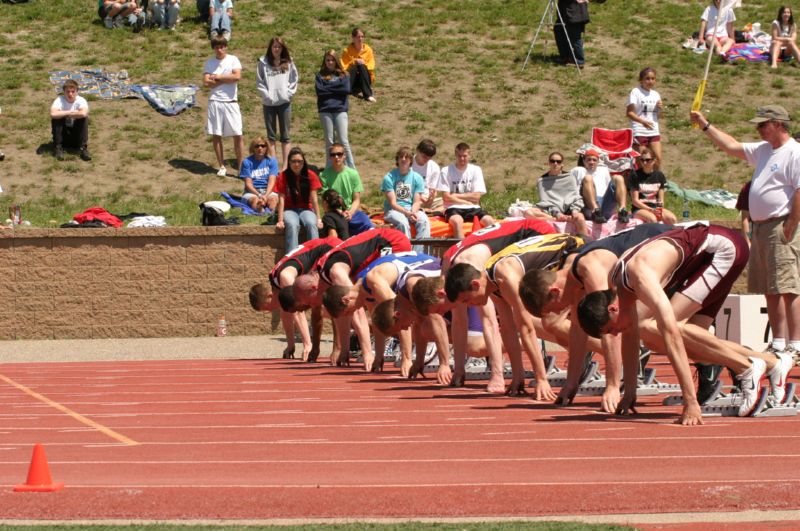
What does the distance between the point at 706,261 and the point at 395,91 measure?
18.3 metres

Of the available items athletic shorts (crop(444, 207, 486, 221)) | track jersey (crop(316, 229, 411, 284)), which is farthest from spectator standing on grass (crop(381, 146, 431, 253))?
track jersey (crop(316, 229, 411, 284))

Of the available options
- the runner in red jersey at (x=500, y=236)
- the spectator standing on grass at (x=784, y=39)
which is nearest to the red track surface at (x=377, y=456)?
the runner in red jersey at (x=500, y=236)

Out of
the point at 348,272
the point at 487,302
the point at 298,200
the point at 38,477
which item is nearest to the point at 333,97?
the point at 298,200

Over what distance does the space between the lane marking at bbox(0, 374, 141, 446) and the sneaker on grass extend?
12.7 ft

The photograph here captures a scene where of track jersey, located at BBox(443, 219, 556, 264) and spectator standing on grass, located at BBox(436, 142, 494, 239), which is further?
spectator standing on grass, located at BBox(436, 142, 494, 239)

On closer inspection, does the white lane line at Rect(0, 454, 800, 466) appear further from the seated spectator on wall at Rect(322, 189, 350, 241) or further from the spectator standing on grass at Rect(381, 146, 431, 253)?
the spectator standing on grass at Rect(381, 146, 431, 253)

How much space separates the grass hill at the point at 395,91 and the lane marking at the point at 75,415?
7.58m

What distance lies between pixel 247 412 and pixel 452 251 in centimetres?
240

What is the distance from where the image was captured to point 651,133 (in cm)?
2153

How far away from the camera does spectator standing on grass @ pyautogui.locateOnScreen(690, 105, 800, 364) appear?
11.6 m

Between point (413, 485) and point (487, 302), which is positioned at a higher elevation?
point (413, 485)

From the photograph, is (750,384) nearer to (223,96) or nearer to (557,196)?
(557,196)

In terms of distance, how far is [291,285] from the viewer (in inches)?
569

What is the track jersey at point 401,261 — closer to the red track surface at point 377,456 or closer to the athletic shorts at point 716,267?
the red track surface at point 377,456
